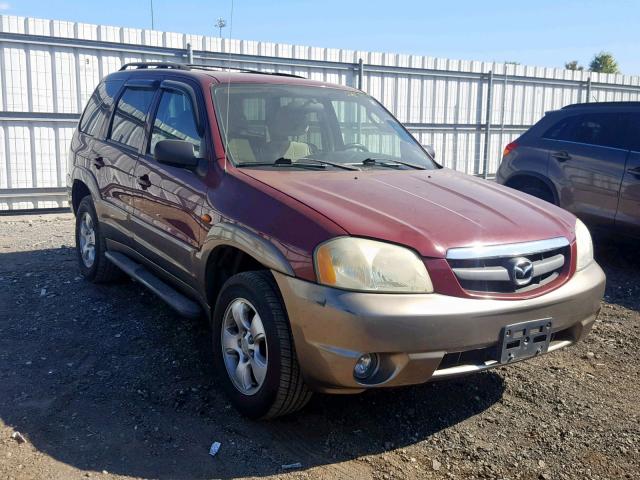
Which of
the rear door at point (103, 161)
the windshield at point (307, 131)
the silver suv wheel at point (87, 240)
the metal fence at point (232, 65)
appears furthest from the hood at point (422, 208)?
the metal fence at point (232, 65)

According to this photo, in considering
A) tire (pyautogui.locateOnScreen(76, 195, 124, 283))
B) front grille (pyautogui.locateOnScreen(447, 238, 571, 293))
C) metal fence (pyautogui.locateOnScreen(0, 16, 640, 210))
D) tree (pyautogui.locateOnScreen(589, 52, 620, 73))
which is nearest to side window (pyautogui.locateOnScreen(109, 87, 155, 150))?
tire (pyautogui.locateOnScreen(76, 195, 124, 283))

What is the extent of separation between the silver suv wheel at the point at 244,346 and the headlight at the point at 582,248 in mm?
1799

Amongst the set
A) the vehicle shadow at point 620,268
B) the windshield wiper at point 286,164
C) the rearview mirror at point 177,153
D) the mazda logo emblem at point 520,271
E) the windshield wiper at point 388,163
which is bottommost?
the vehicle shadow at point 620,268

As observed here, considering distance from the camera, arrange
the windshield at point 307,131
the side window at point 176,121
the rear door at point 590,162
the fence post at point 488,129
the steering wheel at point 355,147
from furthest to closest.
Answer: the fence post at point 488,129 < the rear door at point 590,162 < the steering wheel at point 355,147 < the side window at point 176,121 < the windshield at point 307,131

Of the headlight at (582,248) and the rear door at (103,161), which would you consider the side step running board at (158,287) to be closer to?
the rear door at (103,161)

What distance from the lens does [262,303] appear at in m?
3.17

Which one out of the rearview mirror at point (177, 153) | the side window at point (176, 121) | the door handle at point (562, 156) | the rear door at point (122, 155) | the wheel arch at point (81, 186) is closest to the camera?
the rearview mirror at point (177, 153)

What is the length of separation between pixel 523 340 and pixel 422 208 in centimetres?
84

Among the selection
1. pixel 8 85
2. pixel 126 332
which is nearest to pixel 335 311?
pixel 126 332

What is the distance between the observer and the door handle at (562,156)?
719cm

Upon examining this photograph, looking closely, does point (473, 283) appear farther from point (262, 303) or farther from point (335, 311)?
point (262, 303)

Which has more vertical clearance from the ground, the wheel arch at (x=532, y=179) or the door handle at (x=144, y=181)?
the door handle at (x=144, y=181)

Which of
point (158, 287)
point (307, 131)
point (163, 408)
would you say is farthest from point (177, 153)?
point (163, 408)

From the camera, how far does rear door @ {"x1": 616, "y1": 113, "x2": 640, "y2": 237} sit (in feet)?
21.4
